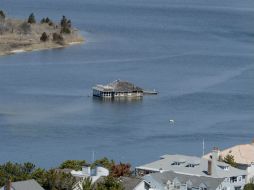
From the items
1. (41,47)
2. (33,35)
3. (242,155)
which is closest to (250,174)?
(242,155)

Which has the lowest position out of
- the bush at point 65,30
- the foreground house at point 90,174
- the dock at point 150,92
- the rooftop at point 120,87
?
the dock at point 150,92

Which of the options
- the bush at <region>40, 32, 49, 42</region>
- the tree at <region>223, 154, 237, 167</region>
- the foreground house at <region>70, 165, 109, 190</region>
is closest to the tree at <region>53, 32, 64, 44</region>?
the bush at <region>40, 32, 49, 42</region>

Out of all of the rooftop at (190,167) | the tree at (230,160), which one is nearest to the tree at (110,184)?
the rooftop at (190,167)

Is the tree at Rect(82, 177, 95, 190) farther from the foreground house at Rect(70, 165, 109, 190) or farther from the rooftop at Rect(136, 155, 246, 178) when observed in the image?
the rooftop at Rect(136, 155, 246, 178)

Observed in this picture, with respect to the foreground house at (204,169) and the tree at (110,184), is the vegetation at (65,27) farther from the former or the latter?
the tree at (110,184)

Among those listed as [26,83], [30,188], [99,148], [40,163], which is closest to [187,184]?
[30,188]

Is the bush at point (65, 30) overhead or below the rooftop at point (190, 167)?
overhead

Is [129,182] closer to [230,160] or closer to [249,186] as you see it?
[249,186]
